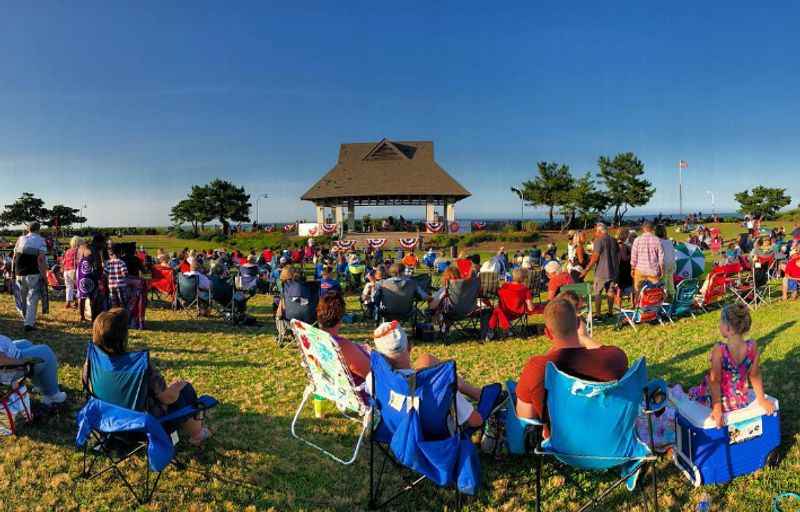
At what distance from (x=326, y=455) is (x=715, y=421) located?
2.68 meters

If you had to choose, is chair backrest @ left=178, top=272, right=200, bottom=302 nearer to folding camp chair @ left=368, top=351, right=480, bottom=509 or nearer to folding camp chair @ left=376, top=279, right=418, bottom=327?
folding camp chair @ left=376, top=279, right=418, bottom=327

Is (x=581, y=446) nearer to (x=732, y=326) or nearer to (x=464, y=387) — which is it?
(x=464, y=387)

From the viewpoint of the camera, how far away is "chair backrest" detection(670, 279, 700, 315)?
Answer: 25.8 ft

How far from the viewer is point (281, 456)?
12.5 ft

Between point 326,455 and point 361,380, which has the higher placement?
point 361,380

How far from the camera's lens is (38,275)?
7625 millimetres

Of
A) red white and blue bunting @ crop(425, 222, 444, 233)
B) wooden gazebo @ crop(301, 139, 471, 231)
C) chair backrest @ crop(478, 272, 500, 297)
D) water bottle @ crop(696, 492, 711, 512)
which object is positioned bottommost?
water bottle @ crop(696, 492, 711, 512)

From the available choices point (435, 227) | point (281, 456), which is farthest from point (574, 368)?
point (435, 227)

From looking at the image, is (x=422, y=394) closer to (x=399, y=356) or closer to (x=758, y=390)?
(x=399, y=356)

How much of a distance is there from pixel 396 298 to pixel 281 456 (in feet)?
13.5

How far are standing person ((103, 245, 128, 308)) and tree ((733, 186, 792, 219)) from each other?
62.3m

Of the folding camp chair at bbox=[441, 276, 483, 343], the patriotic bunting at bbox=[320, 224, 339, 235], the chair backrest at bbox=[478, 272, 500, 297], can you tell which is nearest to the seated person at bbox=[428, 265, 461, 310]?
the folding camp chair at bbox=[441, 276, 483, 343]

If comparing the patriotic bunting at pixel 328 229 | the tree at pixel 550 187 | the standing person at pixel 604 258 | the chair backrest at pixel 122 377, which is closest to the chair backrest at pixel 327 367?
the chair backrest at pixel 122 377

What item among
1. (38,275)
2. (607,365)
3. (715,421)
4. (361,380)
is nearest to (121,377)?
(361,380)
